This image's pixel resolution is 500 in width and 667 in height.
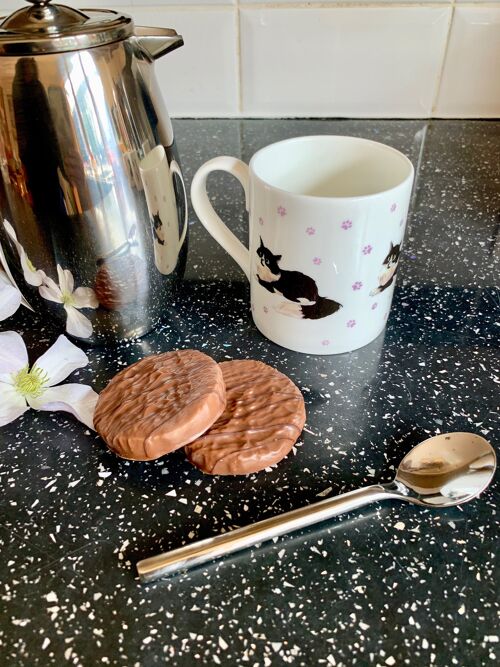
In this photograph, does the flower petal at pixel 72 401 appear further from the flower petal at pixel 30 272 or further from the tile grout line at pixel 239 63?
the tile grout line at pixel 239 63

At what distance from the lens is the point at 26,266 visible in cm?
37

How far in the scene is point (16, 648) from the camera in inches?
9.5

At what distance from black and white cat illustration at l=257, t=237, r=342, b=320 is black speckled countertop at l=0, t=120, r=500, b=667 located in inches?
1.5

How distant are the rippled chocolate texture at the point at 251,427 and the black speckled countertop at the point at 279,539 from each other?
0.04 feet

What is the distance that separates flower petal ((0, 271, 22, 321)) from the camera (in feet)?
1.33

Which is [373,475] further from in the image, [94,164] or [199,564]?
[94,164]

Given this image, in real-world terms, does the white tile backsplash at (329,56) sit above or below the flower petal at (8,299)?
above

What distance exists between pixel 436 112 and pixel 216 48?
0.97ft

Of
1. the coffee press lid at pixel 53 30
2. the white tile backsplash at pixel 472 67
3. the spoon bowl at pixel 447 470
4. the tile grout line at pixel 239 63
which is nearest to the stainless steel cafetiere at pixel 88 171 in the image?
the coffee press lid at pixel 53 30

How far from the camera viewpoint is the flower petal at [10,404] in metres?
0.34

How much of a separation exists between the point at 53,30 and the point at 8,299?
19 cm

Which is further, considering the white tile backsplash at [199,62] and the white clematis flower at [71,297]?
the white tile backsplash at [199,62]

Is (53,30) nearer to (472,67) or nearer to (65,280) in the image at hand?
(65,280)

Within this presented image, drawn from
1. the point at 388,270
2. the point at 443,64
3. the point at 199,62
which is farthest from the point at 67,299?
the point at 443,64
